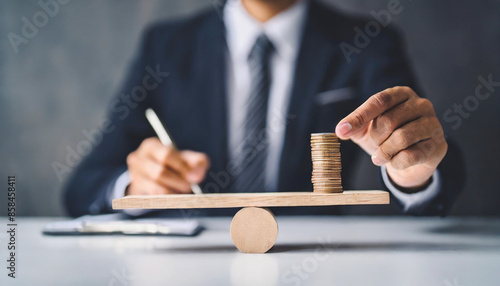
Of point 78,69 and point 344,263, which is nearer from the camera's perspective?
point 344,263

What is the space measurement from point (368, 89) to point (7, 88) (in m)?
2.33

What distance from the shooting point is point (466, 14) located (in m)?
2.65

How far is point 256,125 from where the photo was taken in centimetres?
266

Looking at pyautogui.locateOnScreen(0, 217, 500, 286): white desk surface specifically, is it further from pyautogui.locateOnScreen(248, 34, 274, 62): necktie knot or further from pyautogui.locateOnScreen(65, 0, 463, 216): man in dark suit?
pyautogui.locateOnScreen(248, 34, 274, 62): necktie knot

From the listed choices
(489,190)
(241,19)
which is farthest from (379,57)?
(489,190)

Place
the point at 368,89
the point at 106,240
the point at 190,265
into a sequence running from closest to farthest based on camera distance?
the point at 190,265, the point at 106,240, the point at 368,89

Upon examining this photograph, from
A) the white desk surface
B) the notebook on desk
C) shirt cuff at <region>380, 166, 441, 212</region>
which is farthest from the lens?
shirt cuff at <region>380, 166, 441, 212</region>

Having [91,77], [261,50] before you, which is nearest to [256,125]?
[261,50]

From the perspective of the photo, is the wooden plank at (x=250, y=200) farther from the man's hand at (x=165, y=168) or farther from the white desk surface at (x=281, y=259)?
the man's hand at (x=165, y=168)

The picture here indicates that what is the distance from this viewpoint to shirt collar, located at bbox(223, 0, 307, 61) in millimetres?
2656

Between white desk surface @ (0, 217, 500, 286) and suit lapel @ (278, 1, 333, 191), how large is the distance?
0.86 metres

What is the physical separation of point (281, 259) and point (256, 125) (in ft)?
5.08

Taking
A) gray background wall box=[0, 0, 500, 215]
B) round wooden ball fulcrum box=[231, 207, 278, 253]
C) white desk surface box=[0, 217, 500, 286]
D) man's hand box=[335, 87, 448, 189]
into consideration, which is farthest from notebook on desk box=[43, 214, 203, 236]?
gray background wall box=[0, 0, 500, 215]

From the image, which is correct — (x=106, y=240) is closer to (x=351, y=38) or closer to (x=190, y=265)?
(x=190, y=265)
